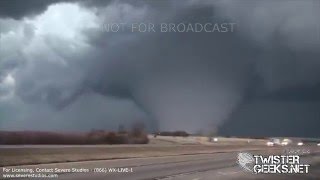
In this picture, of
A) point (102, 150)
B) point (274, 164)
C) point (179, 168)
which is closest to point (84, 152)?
point (102, 150)

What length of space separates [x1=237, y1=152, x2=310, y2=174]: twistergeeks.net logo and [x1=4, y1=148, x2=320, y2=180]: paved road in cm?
8

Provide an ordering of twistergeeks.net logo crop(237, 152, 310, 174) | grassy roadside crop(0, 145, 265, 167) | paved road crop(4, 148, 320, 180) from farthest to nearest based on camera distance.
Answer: grassy roadside crop(0, 145, 265, 167) < paved road crop(4, 148, 320, 180) < twistergeeks.net logo crop(237, 152, 310, 174)

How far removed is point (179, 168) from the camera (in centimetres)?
953

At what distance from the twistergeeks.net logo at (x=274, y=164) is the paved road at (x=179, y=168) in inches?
3.1

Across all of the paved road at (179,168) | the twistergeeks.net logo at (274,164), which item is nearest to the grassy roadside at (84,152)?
the paved road at (179,168)

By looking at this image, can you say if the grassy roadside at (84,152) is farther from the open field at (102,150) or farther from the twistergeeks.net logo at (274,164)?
the twistergeeks.net logo at (274,164)

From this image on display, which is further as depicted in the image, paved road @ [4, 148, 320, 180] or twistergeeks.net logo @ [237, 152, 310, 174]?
paved road @ [4, 148, 320, 180]

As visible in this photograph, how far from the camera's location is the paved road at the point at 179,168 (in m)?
8.73

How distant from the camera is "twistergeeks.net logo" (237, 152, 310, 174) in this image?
339 inches

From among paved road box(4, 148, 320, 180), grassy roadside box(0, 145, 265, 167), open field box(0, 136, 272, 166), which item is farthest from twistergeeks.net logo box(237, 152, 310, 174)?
grassy roadside box(0, 145, 265, 167)

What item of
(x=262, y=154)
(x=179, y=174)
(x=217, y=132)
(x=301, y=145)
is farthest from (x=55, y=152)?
(x=301, y=145)

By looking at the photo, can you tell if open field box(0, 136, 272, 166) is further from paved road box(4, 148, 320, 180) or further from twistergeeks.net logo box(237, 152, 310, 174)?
twistergeeks.net logo box(237, 152, 310, 174)

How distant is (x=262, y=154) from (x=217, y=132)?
0.78m

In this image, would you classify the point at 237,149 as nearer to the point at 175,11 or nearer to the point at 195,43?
the point at 195,43
